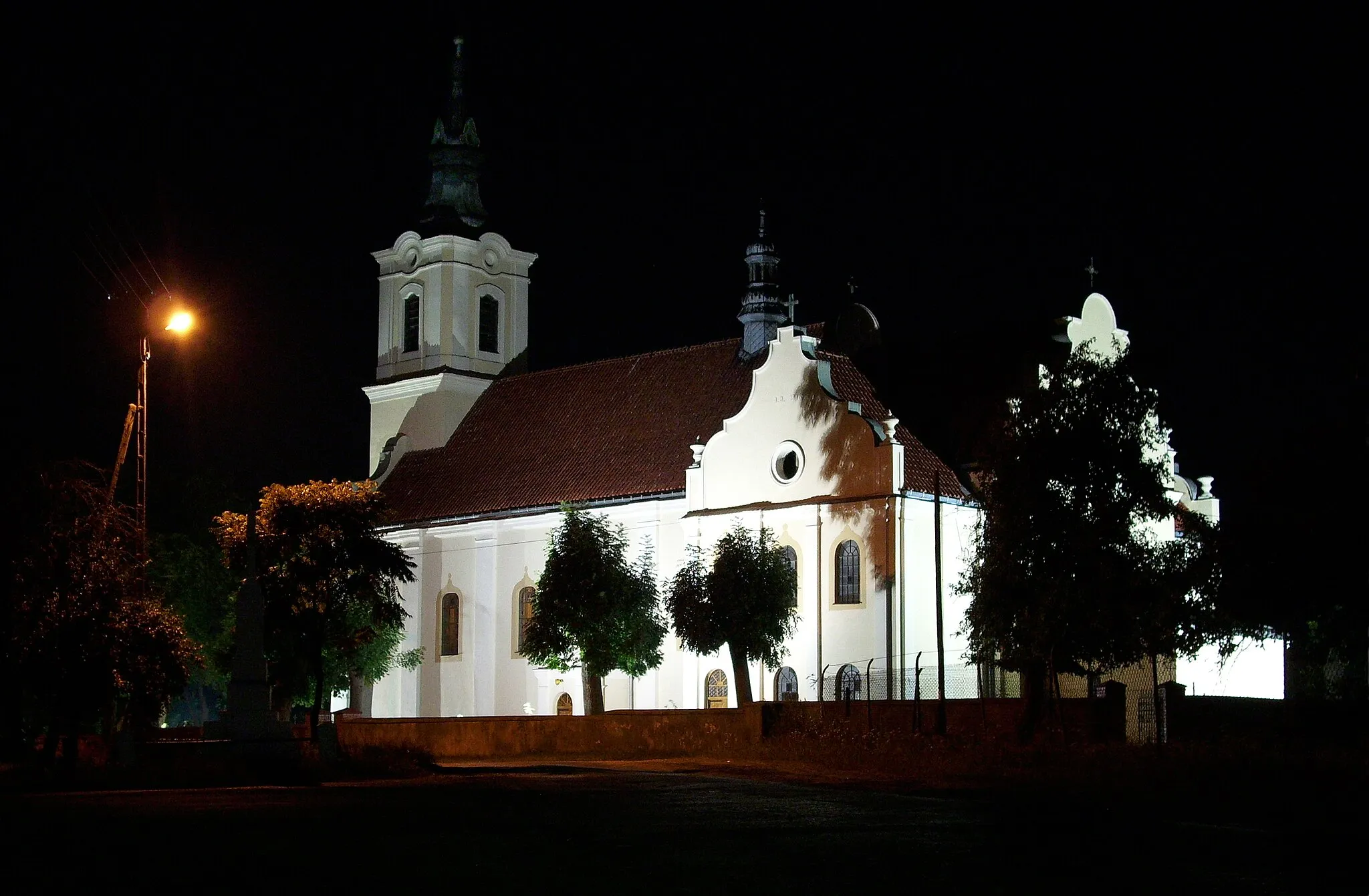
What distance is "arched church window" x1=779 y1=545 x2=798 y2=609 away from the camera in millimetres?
46406

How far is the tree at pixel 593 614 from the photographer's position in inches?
1887

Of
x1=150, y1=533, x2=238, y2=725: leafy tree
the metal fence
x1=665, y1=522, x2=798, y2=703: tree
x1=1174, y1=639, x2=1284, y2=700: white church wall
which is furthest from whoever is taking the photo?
x1=150, y1=533, x2=238, y2=725: leafy tree

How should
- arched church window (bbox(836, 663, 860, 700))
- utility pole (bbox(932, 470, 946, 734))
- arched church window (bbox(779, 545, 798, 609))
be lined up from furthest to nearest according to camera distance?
arched church window (bbox(779, 545, 798, 609)) < arched church window (bbox(836, 663, 860, 700)) < utility pole (bbox(932, 470, 946, 734))

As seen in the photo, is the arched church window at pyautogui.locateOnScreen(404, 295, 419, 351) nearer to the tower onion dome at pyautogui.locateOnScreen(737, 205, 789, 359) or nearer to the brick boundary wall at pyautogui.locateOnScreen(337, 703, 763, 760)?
the tower onion dome at pyautogui.locateOnScreen(737, 205, 789, 359)

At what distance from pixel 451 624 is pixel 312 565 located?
36.6 ft

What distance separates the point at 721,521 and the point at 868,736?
16.0 m

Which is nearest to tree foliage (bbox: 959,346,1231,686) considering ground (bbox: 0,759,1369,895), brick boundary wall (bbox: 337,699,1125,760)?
brick boundary wall (bbox: 337,699,1125,760)

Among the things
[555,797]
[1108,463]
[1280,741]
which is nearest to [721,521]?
[1108,463]

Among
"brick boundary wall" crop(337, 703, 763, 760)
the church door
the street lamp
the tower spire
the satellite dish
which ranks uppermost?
the tower spire

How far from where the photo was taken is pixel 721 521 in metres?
49.8

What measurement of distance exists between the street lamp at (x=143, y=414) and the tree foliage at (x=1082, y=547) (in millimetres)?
17426

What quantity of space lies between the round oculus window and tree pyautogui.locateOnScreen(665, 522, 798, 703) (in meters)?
2.89

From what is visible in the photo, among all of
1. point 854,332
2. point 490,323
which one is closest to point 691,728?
point 854,332

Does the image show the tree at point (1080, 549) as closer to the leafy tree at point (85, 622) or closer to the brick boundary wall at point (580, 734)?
the brick boundary wall at point (580, 734)
